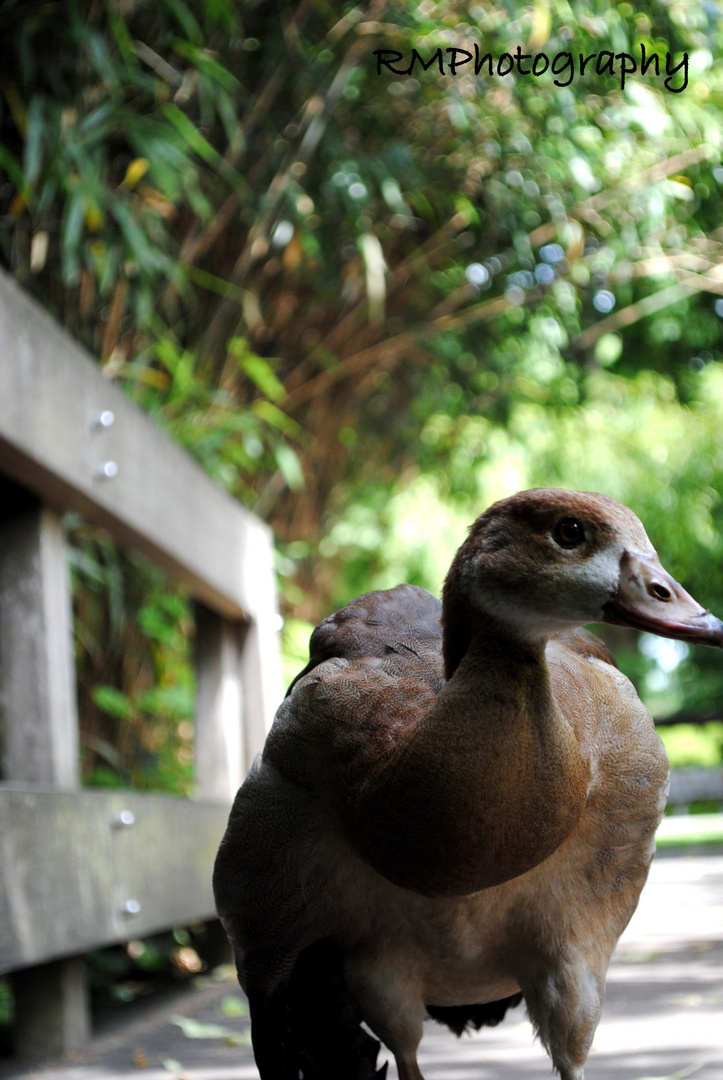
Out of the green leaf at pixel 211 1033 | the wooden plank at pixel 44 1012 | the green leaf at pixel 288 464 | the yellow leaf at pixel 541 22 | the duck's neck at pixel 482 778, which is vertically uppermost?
the yellow leaf at pixel 541 22

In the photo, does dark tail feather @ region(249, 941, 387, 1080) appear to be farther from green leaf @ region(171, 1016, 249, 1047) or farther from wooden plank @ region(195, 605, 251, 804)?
wooden plank @ region(195, 605, 251, 804)

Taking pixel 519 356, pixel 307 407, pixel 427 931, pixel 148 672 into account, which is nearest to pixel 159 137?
pixel 148 672

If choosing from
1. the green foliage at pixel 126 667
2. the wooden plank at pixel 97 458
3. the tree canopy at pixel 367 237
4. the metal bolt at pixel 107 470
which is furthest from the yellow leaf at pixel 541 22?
the metal bolt at pixel 107 470

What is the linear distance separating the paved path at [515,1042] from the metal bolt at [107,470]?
111cm

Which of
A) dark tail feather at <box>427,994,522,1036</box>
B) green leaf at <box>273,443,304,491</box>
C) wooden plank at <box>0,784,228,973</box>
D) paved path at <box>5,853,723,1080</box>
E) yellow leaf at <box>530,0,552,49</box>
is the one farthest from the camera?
green leaf at <box>273,443,304,491</box>

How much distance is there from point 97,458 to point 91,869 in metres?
0.78

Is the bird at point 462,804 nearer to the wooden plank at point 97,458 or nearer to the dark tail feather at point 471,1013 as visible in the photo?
the dark tail feather at point 471,1013

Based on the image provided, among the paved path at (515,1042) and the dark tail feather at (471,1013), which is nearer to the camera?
the dark tail feather at (471,1013)

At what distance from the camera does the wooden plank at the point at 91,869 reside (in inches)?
75.4

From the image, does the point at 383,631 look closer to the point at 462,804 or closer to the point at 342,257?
the point at 462,804

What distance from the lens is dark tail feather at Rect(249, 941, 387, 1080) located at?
179 centimetres

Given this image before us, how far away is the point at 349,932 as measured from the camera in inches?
66.6

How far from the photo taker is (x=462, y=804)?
1.33 m

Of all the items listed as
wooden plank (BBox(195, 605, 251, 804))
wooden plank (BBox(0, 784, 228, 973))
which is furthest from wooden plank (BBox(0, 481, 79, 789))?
wooden plank (BBox(195, 605, 251, 804))
